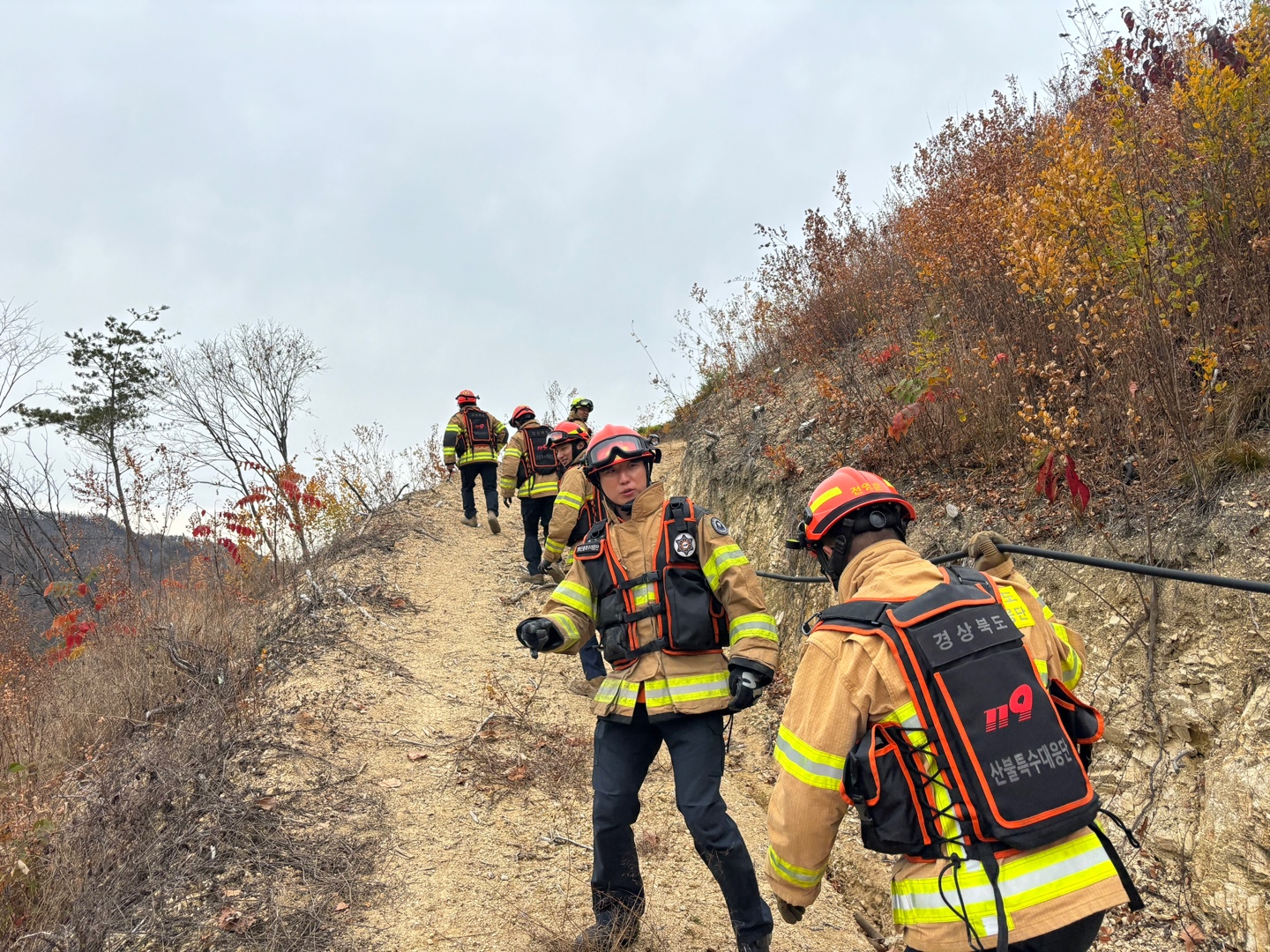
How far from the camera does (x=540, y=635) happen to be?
10.1 ft

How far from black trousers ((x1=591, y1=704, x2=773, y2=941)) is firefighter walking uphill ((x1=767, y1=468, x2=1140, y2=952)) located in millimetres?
851

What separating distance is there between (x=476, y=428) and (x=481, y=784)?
21.7ft

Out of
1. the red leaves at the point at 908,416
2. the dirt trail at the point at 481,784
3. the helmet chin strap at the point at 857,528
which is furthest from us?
the red leaves at the point at 908,416

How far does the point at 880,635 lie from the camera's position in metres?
1.78

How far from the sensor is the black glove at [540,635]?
3051mm

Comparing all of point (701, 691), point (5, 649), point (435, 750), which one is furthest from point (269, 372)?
point (701, 691)

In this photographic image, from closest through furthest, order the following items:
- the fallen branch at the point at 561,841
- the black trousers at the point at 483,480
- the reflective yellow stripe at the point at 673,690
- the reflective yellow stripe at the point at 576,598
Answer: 1. the reflective yellow stripe at the point at 673,690
2. the reflective yellow stripe at the point at 576,598
3. the fallen branch at the point at 561,841
4. the black trousers at the point at 483,480

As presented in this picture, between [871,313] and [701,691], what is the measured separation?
6.66 meters

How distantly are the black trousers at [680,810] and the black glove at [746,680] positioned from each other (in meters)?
0.17

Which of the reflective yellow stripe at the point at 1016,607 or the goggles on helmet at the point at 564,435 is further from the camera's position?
the goggles on helmet at the point at 564,435

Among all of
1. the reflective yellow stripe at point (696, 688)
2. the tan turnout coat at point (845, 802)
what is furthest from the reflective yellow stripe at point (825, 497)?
the reflective yellow stripe at point (696, 688)

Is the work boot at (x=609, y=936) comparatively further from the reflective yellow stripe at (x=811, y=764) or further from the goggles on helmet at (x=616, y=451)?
the goggles on helmet at (x=616, y=451)

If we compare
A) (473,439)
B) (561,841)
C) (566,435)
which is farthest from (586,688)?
(473,439)

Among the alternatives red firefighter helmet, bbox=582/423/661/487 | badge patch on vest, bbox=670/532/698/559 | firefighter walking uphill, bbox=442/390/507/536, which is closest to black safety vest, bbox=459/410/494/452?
firefighter walking uphill, bbox=442/390/507/536
